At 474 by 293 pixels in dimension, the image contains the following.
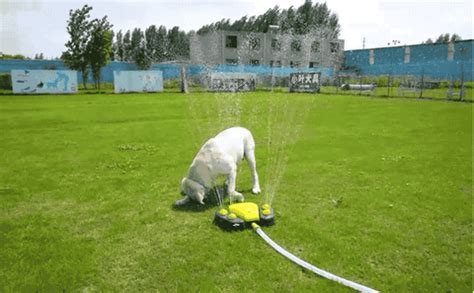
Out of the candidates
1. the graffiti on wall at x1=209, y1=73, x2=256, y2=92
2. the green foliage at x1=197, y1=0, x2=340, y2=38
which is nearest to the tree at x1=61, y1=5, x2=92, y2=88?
the graffiti on wall at x1=209, y1=73, x2=256, y2=92

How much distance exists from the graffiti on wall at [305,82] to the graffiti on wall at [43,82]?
24.5 m

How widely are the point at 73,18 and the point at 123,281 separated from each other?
5323 centimetres

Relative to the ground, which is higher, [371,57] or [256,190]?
[371,57]

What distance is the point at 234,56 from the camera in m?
63.0

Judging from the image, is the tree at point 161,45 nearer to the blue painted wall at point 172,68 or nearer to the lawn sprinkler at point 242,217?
the blue painted wall at point 172,68

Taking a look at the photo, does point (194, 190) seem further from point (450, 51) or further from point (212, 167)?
point (450, 51)

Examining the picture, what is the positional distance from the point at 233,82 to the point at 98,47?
18.5 m

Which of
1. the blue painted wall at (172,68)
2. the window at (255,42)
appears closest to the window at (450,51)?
the blue painted wall at (172,68)

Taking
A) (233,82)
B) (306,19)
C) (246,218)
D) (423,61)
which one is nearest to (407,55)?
(423,61)

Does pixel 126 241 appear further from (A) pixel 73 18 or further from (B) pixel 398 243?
(A) pixel 73 18

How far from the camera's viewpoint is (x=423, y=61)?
54.5 m

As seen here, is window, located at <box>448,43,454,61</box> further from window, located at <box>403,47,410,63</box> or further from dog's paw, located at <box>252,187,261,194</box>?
dog's paw, located at <box>252,187,261,194</box>

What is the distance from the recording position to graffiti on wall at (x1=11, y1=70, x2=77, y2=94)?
38.5 m

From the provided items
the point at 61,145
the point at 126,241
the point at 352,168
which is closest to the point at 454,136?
the point at 352,168
